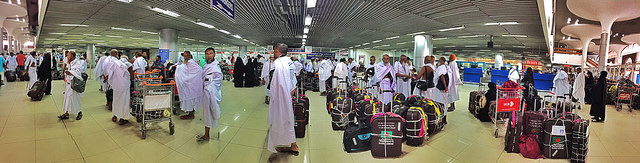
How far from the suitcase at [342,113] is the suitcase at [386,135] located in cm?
108

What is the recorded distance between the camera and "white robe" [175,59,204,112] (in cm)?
448

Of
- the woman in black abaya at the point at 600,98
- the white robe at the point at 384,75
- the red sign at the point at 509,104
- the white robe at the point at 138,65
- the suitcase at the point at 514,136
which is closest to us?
the suitcase at the point at 514,136

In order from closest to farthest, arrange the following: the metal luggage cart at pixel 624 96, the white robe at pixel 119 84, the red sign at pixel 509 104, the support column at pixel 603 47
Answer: the red sign at pixel 509 104 → the white robe at pixel 119 84 → the metal luggage cart at pixel 624 96 → the support column at pixel 603 47

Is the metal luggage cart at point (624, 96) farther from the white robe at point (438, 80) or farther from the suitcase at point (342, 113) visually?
the suitcase at point (342, 113)

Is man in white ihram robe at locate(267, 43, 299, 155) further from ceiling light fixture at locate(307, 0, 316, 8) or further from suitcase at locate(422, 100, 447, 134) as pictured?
ceiling light fixture at locate(307, 0, 316, 8)

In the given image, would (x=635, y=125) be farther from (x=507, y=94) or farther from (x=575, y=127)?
(x=575, y=127)

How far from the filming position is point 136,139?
3725mm

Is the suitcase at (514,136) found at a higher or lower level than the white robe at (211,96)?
lower

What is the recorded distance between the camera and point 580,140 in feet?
9.90

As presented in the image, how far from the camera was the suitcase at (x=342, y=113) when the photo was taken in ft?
13.9

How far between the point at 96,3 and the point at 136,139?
694 centimetres

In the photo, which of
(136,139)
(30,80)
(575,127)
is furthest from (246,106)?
(30,80)

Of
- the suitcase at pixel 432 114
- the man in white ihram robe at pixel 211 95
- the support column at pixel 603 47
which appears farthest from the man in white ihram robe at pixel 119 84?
Answer: the support column at pixel 603 47

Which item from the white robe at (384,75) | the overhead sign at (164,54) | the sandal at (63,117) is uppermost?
the overhead sign at (164,54)
